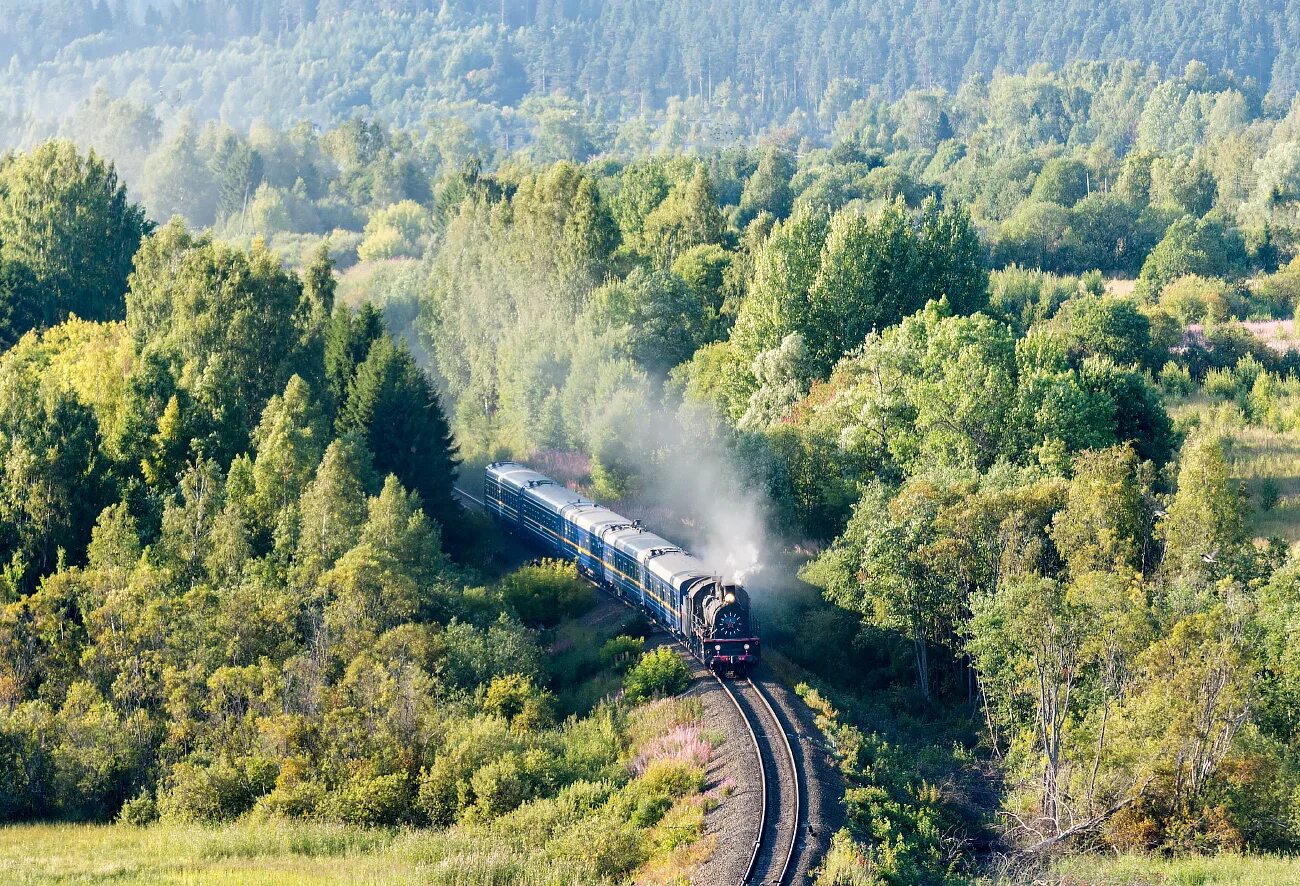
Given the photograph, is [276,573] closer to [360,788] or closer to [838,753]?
[360,788]

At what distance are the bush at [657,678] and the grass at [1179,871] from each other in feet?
51.2

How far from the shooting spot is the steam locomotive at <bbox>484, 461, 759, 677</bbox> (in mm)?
51688

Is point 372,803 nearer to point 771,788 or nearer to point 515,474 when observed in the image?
point 771,788

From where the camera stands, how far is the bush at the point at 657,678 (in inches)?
2030

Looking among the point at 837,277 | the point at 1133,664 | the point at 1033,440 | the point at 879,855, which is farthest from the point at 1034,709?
the point at 837,277

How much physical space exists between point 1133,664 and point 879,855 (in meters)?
12.2

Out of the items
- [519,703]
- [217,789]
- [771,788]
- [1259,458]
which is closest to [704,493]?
[519,703]

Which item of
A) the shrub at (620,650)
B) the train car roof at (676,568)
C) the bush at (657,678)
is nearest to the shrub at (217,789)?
the bush at (657,678)

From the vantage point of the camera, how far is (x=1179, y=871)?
3931 cm

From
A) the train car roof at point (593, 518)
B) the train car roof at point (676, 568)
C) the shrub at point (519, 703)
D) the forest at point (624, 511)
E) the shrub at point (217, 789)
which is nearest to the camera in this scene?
the forest at point (624, 511)

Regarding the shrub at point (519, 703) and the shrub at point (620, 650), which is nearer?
the shrub at point (519, 703)

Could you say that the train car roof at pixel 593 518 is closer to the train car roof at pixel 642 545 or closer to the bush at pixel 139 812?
the train car roof at pixel 642 545

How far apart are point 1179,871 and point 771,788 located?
35.1 feet

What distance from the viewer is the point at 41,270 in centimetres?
9600
